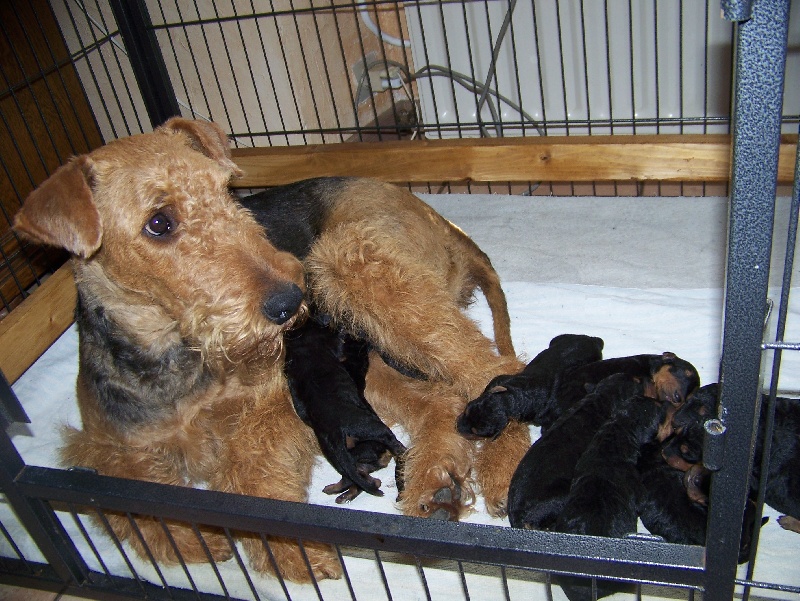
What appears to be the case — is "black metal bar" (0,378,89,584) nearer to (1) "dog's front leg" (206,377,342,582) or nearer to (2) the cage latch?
(1) "dog's front leg" (206,377,342,582)

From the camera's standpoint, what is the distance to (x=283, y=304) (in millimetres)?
1834

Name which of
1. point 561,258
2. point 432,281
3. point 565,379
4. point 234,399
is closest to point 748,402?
point 565,379

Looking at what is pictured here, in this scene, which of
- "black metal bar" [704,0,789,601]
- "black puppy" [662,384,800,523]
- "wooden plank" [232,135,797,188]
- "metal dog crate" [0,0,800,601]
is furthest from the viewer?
"wooden plank" [232,135,797,188]

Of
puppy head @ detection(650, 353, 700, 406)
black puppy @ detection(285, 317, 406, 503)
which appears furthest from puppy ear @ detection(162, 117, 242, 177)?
puppy head @ detection(650, 353, 700, 406)

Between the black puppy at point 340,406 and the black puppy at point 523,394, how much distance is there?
25 cm

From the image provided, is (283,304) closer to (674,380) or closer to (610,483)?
(610,483)

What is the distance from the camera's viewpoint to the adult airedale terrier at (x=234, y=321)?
188 centimetres

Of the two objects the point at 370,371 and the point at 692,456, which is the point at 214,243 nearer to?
the point at 370,371

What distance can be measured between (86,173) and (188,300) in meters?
0.46

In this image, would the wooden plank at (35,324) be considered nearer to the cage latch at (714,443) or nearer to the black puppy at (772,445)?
the black puppy at (772,445)

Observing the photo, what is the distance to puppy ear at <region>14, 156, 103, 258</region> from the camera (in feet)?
6.08

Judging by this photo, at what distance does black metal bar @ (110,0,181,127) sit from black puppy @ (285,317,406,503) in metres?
1.81

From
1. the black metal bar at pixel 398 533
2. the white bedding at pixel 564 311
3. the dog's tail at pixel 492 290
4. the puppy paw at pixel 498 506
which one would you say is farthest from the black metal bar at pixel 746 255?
the dog's tail at pixel 492 290

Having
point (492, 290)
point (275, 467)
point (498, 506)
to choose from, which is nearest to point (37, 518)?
point (275, 467)
